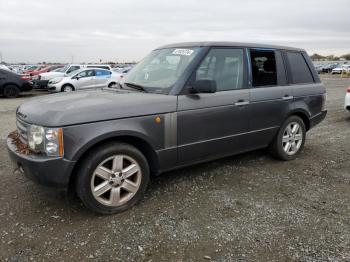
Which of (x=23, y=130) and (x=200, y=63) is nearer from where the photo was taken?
(x=23, y=130)

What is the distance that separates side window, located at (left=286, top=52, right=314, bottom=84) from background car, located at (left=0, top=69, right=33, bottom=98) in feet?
46.1

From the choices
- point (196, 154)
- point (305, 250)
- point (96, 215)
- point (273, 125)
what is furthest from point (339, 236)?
point (96, 215)

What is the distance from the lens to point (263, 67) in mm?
4727

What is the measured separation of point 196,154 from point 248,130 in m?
0.95

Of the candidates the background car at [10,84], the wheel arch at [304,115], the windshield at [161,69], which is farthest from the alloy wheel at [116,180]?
the background car at [10,84]

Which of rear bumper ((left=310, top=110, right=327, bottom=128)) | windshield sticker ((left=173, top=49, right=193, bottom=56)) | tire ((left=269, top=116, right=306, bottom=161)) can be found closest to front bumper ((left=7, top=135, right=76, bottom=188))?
windshield sticker ((left=173, top=49, right=193, bottom=56))

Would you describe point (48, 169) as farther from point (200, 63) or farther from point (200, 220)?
point (200, 63)

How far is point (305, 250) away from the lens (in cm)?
282

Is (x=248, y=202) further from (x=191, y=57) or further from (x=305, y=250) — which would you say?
(x=191, y=57)

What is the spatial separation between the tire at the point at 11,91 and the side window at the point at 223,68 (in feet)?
45.8

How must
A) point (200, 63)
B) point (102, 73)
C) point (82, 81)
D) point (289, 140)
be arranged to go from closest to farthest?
point (200, 63), point (289, 140), point (82, 81), point (102, 73)

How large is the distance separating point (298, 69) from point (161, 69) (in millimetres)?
2418

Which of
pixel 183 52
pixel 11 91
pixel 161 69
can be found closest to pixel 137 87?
pixel 161 69

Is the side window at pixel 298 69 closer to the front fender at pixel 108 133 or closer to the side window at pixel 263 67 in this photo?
the side window at pixel 263 67
